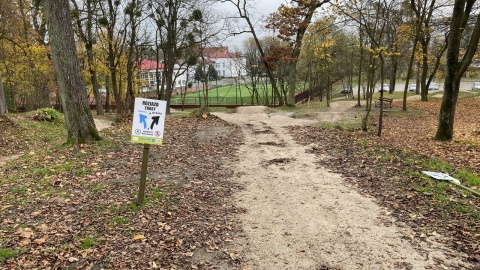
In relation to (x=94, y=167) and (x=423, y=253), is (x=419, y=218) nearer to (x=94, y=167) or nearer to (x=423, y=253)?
(x=423, y=253)

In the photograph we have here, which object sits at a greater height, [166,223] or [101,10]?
[101,10]

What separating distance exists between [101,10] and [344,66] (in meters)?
25.0

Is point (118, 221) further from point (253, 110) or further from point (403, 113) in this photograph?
point (403, 113)

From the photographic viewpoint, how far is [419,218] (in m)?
4.95

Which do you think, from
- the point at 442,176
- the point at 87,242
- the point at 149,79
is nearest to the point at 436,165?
the point at 442,176

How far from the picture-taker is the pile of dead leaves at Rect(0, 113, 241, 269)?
3.91 meters

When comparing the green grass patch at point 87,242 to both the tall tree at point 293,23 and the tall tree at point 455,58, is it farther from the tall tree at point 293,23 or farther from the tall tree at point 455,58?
the tall tree at point 293,23

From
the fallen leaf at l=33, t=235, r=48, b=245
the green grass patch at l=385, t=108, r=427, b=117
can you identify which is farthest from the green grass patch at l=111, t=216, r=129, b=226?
the green grass patch at l=385, t=108, r=427, b=117

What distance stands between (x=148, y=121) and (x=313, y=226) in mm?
2884

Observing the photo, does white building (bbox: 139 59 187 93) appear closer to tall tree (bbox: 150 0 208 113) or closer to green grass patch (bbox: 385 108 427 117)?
tall tree (bbox: 150 0 208 113)

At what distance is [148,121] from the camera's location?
15.9 ft

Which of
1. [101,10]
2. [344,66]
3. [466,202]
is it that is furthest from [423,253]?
[344,66]

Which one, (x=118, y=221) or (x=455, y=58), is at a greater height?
(x=455, y=58)

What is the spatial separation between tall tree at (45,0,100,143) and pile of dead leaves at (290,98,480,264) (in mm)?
6326
